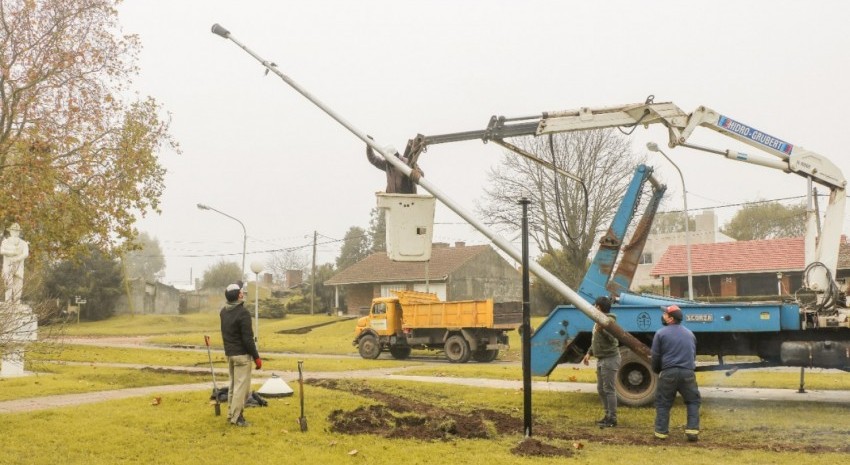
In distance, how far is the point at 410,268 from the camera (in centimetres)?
5978

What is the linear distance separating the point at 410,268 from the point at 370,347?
3055cm

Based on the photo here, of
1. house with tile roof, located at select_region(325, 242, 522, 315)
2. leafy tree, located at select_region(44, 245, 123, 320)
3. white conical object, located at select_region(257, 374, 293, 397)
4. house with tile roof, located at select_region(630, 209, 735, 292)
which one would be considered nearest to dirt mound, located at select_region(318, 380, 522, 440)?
white conical object, located at select_region(257, 374, 293, 397)

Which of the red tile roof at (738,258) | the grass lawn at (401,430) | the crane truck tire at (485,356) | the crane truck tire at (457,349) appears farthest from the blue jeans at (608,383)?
the red tile roof at (738,258)

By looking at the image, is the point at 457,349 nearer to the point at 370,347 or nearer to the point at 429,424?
the point at 370,347

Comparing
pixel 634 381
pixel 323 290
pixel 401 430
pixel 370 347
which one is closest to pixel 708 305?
pixel 634 381

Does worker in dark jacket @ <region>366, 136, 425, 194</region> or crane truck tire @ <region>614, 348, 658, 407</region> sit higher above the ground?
worker in dark jacket @ <region>366, 136, 425, 194</region>

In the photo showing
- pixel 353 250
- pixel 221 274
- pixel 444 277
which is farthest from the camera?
pixel 221 274

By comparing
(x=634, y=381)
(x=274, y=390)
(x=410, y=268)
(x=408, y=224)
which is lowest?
(x=274, y=390)

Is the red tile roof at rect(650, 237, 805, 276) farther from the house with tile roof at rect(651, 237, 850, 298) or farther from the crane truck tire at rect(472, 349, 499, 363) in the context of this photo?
the crane truck tire at rect(472, 349, 499, 363)

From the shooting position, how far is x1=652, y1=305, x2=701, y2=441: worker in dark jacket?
32.4ft

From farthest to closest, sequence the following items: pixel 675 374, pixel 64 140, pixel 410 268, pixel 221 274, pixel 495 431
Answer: pixel 221 274 → pixel 410 268 → pixel 64 140 → pixel 495 431 → pixel 675 374

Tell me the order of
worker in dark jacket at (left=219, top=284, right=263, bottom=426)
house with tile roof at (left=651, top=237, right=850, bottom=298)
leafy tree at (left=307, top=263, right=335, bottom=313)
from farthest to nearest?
1. leafy tree at (left=307, top=263, right=335, bottom=313)
2. house with tile roof at (left=651, top=237, right=850, bottom=298)
3. worker in dark jacket at (left=219, top=284, right=263, bottom=426)

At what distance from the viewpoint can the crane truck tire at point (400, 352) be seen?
29438 mm

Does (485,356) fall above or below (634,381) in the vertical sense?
below
